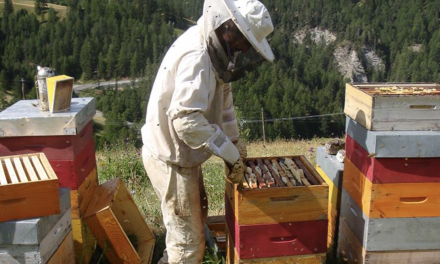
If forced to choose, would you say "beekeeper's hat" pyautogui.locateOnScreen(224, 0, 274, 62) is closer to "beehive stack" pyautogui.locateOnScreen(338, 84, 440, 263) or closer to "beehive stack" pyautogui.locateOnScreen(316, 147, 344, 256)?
"beehive stack" pyautogui.locateOnScreen(338, 84, 440, 263)

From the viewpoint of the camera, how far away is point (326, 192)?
3.30 meters

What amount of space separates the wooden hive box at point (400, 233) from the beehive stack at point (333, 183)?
637 mm

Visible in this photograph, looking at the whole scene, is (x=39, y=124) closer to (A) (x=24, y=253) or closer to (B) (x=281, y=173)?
(A) (x=24, y=253)

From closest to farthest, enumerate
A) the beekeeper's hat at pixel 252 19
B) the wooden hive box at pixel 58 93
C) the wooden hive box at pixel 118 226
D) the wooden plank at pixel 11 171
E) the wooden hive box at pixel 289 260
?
1. the beekeeper's hat at pixel 252 19
2. the wooden plank at pixel 11 171
3. the wooden hive box at pixel 289 260
4. the wooden hive box at pixel 58 93
5. the wooden hive box at pixel 118 226

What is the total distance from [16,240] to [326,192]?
2146mm

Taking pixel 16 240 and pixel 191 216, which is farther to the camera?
pixel 191 216

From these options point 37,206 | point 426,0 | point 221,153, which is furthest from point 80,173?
point 426,0

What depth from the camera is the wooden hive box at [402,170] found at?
10.8ft

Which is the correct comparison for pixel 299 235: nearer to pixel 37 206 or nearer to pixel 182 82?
pixel 182 82

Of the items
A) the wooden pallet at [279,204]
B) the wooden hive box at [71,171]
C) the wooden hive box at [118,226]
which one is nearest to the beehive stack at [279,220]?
the wooden pallet at [279,204]

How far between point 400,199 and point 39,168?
2.67m

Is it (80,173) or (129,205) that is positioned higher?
(80,173)

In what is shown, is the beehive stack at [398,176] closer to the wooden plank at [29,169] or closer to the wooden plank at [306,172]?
the wooden plank at [306,172]

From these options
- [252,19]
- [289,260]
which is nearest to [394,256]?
[289,260]
